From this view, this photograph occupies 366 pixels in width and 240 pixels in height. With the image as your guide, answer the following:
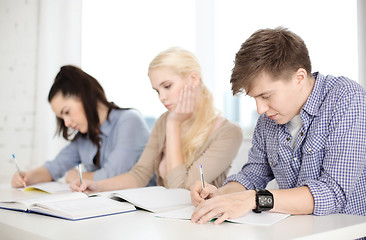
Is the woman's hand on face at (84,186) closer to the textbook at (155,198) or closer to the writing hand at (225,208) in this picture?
the textbook at (155,198)

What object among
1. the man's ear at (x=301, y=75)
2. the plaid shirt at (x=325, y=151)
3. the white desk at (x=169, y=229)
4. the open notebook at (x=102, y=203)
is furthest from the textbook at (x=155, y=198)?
the man's ear at (x=301, y=75)

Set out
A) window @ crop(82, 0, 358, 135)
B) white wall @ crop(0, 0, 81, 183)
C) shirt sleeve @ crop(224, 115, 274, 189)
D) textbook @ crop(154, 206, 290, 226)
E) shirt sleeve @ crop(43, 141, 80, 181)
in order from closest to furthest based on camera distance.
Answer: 1. textbook @ crop(154, 206, 290, 226)
2. shirt sleeve @ crop(224, 115, 274, 189)
3. window @ crop(82, 0, 358, 135)
4. shirt sleeve @ crop(43, 141, 80, 181)
5. white wall @ crop(0, 0, 81, 183)

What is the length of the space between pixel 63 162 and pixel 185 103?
3.10 ft

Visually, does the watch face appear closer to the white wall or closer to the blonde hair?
the blonde hair

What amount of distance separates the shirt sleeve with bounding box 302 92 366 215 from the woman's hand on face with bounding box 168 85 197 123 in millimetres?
889

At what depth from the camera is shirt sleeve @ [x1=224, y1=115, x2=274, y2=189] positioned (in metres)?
1.50

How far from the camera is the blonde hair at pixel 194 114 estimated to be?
1.94 meters

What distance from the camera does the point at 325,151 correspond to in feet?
4.08

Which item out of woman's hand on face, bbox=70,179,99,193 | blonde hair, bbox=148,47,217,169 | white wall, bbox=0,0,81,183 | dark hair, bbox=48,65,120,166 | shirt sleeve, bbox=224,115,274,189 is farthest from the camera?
white wall, bbox=0,0,81,183

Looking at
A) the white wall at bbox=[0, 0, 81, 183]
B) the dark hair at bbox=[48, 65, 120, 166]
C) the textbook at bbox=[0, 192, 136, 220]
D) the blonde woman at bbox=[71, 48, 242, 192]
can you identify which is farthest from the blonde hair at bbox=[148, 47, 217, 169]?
the white wall at bbox=[0, 0, 81, 183]

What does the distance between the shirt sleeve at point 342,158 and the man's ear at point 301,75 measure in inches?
5.8

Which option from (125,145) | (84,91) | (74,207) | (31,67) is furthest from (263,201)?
(31,67)

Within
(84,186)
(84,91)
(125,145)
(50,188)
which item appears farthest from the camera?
(84,91)

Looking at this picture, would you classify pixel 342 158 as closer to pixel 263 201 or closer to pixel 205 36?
pixel 263 201
